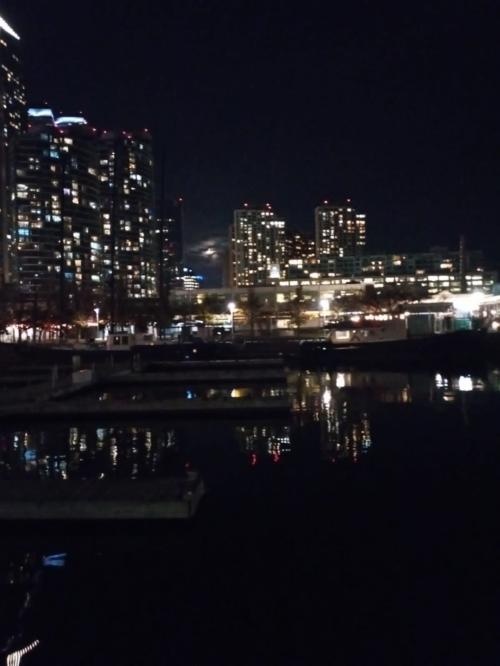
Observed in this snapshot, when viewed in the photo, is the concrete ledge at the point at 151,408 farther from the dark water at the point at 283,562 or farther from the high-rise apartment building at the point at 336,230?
the high-rise apartment building at the point at 336,230

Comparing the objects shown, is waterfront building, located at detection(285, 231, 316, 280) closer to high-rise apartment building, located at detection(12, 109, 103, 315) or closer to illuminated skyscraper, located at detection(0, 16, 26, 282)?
high-rise apartment building, located at detection(12, 109, 103, 315)

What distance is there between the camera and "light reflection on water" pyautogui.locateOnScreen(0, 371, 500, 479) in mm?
12547

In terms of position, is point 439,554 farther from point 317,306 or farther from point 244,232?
point 244,232

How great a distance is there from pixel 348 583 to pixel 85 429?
11.2 m

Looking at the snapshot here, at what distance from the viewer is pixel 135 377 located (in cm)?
2789

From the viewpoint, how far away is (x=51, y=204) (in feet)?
412

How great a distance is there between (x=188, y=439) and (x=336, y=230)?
18628 centimetres

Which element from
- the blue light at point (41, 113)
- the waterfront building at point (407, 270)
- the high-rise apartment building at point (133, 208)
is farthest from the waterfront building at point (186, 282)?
the blue light at point (41, 113)

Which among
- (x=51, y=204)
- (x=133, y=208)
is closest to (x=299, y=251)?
(x=133, y=208)

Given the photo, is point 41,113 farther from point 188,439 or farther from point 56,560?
point 56,560

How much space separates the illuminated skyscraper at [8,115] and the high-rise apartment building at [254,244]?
5455 cm

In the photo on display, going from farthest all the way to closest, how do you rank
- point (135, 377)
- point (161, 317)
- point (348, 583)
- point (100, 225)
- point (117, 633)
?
point (100, 225), point (161, 317), point (135, 377), point (348, 583), point (117, 633)

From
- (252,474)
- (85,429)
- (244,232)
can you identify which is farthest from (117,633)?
(244,232)

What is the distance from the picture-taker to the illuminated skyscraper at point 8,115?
11569 centimetres
